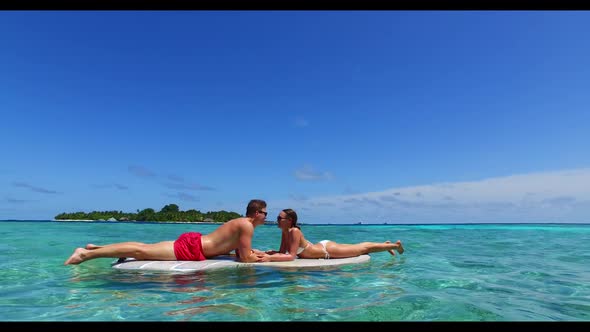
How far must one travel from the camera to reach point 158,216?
119812 millimetres

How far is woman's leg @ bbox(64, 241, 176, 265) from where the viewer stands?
769 centimetres

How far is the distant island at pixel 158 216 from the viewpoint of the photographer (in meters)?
118

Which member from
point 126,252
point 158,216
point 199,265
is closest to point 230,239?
point 199,265

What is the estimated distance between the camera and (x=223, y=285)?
6098 millimetres

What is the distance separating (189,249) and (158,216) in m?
121

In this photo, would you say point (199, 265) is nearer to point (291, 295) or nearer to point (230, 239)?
point (230, 239)

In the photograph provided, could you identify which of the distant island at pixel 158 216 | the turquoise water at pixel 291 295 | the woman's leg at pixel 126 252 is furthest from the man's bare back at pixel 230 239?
the distant island at pixel 158 216

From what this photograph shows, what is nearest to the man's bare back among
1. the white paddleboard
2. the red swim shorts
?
the red swim shorts

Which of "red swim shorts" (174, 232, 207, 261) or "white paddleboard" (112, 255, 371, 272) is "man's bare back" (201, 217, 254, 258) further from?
"white paddleboard" (112, 255, 371, 272)

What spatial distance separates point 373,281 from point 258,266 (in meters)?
2.61

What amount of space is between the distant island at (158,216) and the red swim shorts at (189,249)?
4364 inches

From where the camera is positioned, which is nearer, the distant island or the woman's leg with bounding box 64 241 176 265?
the woman's leg with bounding box 64 241 176 265

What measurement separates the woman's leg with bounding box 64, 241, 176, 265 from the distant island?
363 feet
